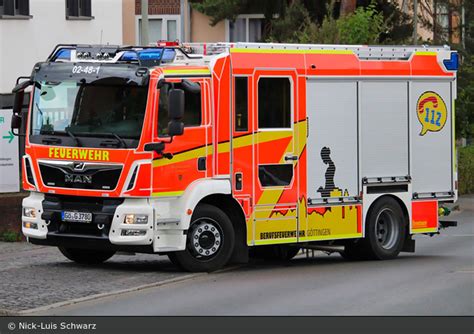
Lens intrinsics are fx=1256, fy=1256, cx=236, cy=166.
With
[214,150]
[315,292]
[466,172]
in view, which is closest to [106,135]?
[214,150]

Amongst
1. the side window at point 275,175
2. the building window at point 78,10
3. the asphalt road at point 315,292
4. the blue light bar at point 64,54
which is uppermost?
the building window at point 78,10

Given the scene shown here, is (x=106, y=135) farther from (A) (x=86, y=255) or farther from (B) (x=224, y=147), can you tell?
(A) (x=86, y=255)

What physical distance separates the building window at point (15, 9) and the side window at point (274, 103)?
595 inches

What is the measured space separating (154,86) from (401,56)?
4733 mm

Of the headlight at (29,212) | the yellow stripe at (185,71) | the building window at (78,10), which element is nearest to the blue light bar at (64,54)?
the yellow stripe at (185,71)

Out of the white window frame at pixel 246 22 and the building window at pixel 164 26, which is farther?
the building window at pixel 164 26

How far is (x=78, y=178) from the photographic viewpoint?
16.6 meters

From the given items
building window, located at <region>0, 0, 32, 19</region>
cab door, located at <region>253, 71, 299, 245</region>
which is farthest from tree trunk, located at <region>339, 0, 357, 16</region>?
cab door, located at <region>253, 71, 299, 245</region>

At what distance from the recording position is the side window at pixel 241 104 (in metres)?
17.0

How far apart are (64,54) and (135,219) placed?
266 cm

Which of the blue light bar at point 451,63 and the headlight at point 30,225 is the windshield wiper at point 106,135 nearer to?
the headlight at point 30,225

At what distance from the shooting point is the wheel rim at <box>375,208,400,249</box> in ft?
62.4

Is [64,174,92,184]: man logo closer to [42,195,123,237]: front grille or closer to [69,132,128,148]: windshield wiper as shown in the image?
[42,195,123,237]: front grille

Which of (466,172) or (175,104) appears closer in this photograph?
(175,104)
